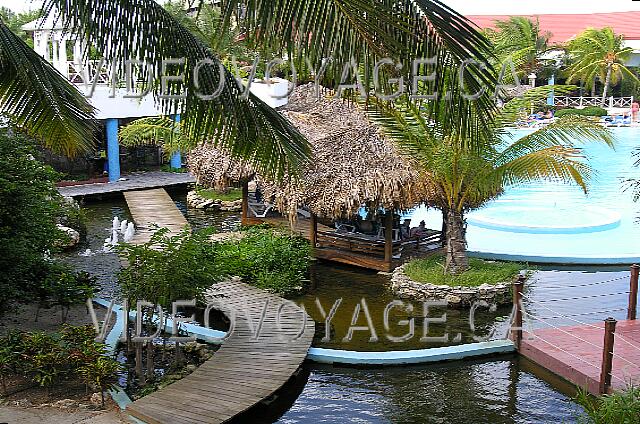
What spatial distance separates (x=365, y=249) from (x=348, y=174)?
1.71 m

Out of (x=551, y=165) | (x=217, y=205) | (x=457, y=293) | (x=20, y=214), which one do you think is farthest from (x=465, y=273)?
(x=217, y=205)

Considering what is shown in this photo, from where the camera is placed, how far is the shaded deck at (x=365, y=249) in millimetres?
13688

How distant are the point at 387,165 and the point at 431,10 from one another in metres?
9.06

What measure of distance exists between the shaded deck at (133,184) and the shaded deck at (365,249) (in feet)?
28.6

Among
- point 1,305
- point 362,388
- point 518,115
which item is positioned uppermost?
point 518,115

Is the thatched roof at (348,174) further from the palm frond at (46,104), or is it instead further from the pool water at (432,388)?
the palm frond at (46,104)

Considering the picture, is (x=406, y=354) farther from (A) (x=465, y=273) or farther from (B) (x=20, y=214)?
(B) (x=20, y=214)

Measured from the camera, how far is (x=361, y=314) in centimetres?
1142

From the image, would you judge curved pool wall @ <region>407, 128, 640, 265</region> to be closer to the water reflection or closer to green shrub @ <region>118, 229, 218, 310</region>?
the water reflection

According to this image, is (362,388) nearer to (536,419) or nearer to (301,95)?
(536,419)

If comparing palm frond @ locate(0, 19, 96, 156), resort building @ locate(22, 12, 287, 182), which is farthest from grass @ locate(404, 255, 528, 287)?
resort building @ locate(22, 12, 287, 182)

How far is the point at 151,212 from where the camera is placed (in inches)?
703

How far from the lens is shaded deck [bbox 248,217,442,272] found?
13.7 metres

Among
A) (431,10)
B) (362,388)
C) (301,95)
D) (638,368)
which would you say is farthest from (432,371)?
(301,95)
